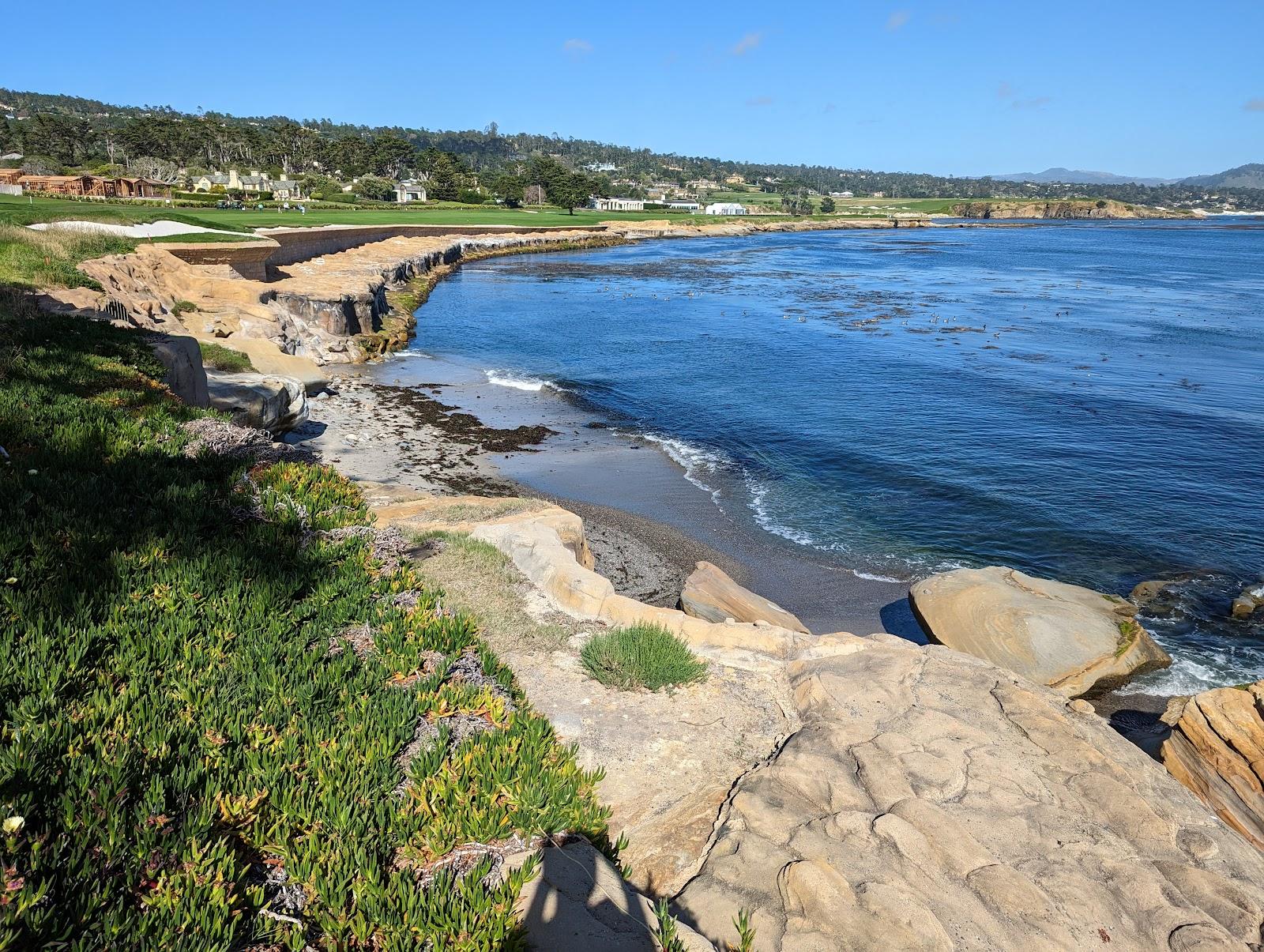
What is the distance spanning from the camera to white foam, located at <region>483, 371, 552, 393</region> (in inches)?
1245

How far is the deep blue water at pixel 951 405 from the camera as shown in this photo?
58.6 ft

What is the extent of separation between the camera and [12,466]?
826 cm

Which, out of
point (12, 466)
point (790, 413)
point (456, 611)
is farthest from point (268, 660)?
point (790, 413)

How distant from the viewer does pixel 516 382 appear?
3259 cm

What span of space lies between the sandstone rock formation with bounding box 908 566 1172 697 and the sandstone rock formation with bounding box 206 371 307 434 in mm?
14649

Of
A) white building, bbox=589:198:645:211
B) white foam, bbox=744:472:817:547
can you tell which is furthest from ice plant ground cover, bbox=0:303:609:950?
white building, bbox=589:198:645:211

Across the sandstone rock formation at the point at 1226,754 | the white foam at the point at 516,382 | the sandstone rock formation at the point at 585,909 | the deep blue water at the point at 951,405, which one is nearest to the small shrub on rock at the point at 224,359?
the deep blue water at the point at 951,405

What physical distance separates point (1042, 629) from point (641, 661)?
8.13 m

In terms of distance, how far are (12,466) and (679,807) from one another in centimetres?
761

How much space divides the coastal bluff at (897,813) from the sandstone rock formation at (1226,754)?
4.06 feet

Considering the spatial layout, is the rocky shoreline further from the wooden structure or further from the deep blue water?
the wooden structure

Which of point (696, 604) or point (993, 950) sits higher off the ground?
point (993, 950)

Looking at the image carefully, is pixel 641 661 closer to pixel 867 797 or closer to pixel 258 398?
pixel 867 797

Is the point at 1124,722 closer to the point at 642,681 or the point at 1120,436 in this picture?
the point at 642,681
